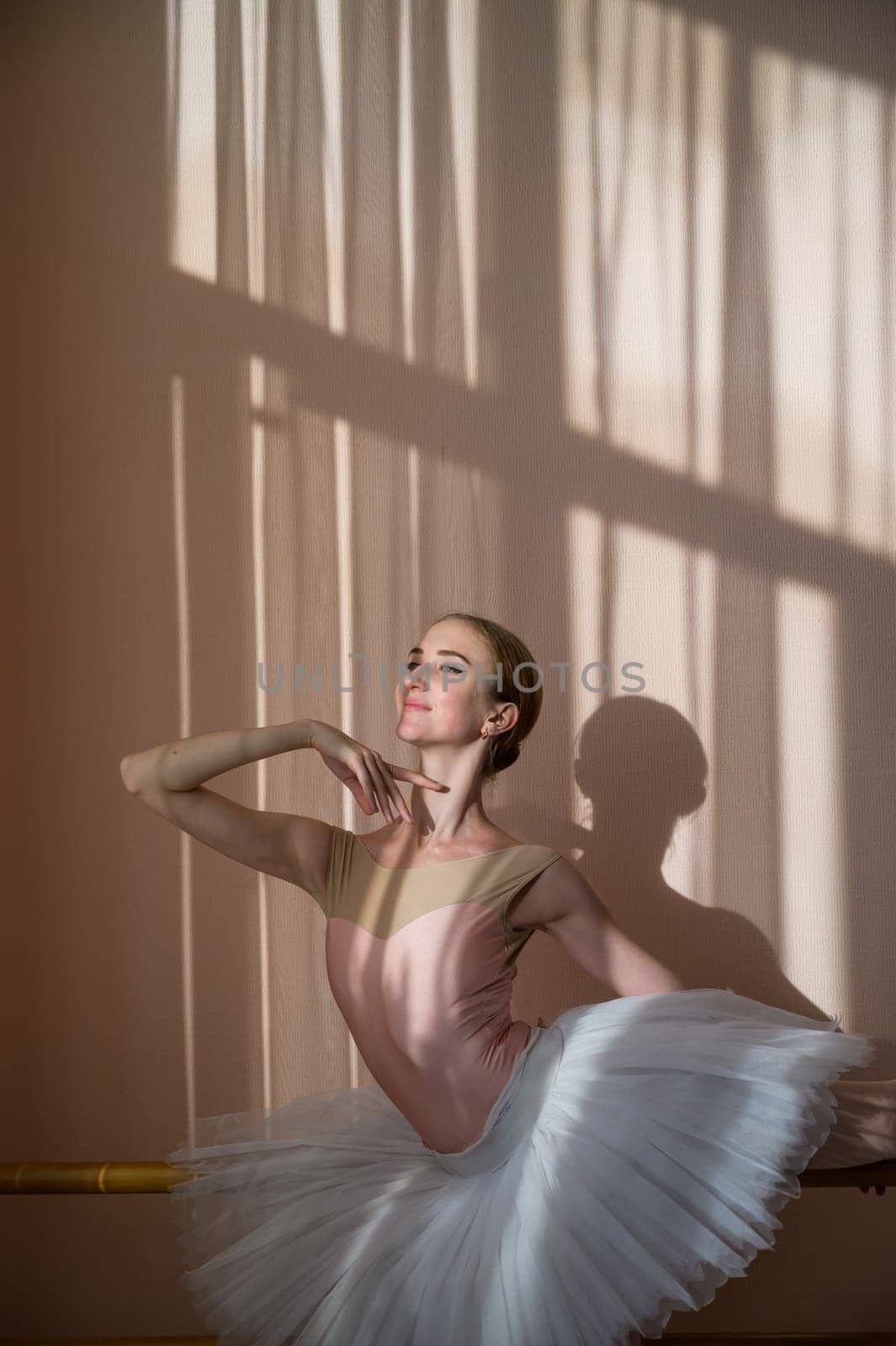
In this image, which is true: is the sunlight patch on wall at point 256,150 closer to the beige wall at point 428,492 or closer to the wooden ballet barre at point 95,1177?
the beige wall at point 428,492

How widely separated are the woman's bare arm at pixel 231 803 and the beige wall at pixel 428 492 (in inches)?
20.5

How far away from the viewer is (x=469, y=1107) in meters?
1.51

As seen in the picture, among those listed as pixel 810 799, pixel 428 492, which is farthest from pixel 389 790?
pixel 810 799

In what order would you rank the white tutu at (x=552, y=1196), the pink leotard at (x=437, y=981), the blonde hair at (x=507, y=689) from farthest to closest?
the blonde hair at (x=507, y=689) < the pink leotard at (x=437, y=981) < the white tutu at (x=552, y=1196)

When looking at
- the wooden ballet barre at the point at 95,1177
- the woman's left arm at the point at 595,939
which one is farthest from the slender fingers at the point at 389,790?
the wooden ballet barre at the point at 95,1177

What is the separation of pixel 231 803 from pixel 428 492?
0.83 meters

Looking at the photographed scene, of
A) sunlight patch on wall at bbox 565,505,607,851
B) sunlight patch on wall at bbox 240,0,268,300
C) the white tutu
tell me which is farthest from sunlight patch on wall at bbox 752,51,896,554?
the white tutu

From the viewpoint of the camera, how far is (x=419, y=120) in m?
2.21

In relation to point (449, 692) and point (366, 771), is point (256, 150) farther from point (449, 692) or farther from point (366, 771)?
point (366, 771)

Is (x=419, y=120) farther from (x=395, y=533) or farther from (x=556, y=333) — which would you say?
(x=395, y=533)

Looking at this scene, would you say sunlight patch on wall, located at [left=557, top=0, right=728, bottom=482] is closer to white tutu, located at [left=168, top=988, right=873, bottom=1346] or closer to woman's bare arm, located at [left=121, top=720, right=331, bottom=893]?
woman's bare arm, located at [left=121, top=720, right=331, bottom=893]

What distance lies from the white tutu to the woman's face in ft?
1.44

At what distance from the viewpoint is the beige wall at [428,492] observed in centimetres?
215

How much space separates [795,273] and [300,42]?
106 centimetres
